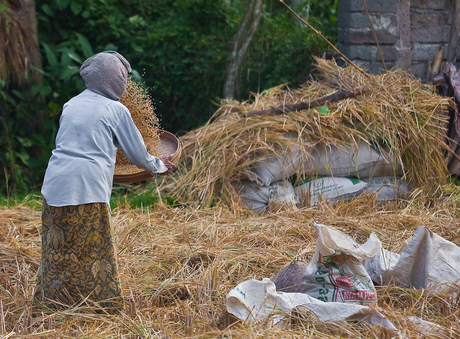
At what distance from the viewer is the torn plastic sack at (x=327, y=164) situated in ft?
12.8

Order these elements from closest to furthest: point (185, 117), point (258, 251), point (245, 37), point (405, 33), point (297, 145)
A: point (258, 251), point (297, 145), point (405, 33), point (245, 37), point (185, 117)

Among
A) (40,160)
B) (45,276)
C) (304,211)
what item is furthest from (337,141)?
(40,160)

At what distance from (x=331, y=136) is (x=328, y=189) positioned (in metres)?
0.44

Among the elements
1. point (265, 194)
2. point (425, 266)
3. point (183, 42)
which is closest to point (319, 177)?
point (265, 194)

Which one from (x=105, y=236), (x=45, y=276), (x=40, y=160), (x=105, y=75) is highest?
(x=105, y=75)

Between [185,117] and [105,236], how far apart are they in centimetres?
431

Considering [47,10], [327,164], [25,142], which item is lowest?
[25,142]

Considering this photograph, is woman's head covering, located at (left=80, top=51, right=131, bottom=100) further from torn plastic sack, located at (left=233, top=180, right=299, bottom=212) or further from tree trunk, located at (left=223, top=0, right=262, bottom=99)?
tree trunk, located at (left=223, top=0, right=262, bottom=99)

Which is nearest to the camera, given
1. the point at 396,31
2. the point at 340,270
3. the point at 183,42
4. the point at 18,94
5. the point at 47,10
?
the point at 340,270

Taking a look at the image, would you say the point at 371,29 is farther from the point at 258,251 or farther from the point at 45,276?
the point at 45,276

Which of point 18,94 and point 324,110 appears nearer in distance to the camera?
point 324,110

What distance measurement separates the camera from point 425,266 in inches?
91.9

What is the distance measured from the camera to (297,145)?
3896 millimetres

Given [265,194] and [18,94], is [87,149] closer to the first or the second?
[265,194]
